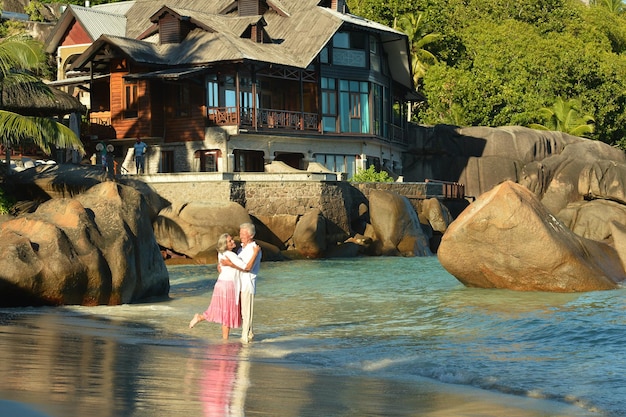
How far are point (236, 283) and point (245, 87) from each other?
3067 cm

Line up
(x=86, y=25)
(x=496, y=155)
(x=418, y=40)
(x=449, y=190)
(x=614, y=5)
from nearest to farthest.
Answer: (x=449, y=190)
(x=86, y=25)
(x=496, y=155)
(x=418, y=40)
(x=614, y=5)

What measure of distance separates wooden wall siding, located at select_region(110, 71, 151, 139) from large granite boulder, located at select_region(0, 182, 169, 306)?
79.7ft

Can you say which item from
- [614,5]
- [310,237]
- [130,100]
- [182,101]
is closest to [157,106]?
[182,101]

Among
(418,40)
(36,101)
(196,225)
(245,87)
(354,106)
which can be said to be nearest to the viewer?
(196,225)

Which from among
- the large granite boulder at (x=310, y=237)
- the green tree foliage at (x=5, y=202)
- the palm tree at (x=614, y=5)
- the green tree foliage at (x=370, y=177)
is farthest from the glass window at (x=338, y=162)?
the palm tree at (x=614, y=5)

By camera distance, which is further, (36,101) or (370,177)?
(370,177)

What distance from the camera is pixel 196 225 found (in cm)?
3198

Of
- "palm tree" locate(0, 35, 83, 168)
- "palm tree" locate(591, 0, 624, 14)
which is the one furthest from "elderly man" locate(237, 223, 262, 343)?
"palm tree" locate(591, 0, 624, 14)

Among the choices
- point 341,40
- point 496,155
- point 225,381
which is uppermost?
point 341,40

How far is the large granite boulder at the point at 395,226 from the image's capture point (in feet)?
118

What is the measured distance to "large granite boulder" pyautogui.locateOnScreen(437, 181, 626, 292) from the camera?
19.0 m

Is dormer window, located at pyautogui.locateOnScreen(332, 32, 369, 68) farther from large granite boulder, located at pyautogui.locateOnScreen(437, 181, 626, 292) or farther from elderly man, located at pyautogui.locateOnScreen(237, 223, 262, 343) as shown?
elderly man, located at pyautogui.locateOnScreen(237, 223, 262, 343)

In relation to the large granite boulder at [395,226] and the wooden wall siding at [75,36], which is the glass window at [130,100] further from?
the large granite boulder at [395,226]

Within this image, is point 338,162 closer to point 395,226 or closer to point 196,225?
point 395,226
